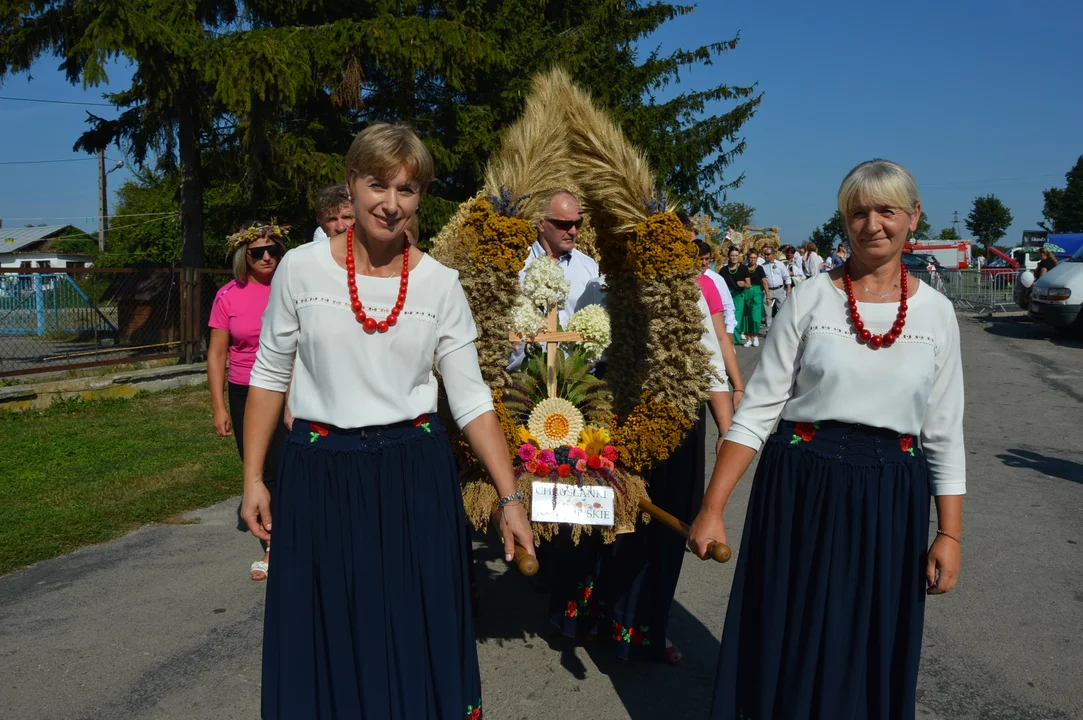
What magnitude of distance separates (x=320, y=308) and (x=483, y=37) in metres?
13.3

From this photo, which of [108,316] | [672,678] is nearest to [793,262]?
[108,316]

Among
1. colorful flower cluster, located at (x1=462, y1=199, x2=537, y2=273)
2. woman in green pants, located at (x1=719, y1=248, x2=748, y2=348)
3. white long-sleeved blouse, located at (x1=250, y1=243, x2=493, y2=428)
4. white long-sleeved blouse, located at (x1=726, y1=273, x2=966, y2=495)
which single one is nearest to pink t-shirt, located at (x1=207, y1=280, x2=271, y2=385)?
colorful flower cluster, located at (x1=462, y1=199, x2=537, y2=273)

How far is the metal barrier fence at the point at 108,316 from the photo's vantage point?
13.3 m

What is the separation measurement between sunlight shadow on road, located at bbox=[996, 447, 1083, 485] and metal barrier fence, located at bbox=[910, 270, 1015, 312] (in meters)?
18.9

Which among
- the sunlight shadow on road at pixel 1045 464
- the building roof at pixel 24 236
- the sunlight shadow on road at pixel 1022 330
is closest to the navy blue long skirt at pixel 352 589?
the sunlight shadow on road at pixel 1045 464

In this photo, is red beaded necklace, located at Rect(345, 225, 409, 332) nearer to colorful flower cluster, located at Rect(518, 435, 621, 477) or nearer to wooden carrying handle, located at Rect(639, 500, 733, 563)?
wooden carrying handle, located at Rect(639, 500, 733, 563)

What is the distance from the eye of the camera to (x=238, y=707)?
373 centimetres

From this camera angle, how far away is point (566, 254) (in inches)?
173

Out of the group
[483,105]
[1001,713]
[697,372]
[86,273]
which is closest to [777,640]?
[697,372]

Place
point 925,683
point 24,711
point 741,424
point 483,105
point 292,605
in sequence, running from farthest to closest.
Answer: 1. point 483,105
2. point 925,683
3. point 24,711
4. point 741,424
5. point 292,605

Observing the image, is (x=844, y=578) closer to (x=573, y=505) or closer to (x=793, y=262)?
(x=573, y=505)

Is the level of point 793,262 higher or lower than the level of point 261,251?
higher

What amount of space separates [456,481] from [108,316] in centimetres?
1359

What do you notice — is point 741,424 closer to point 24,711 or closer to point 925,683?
point 925,683
